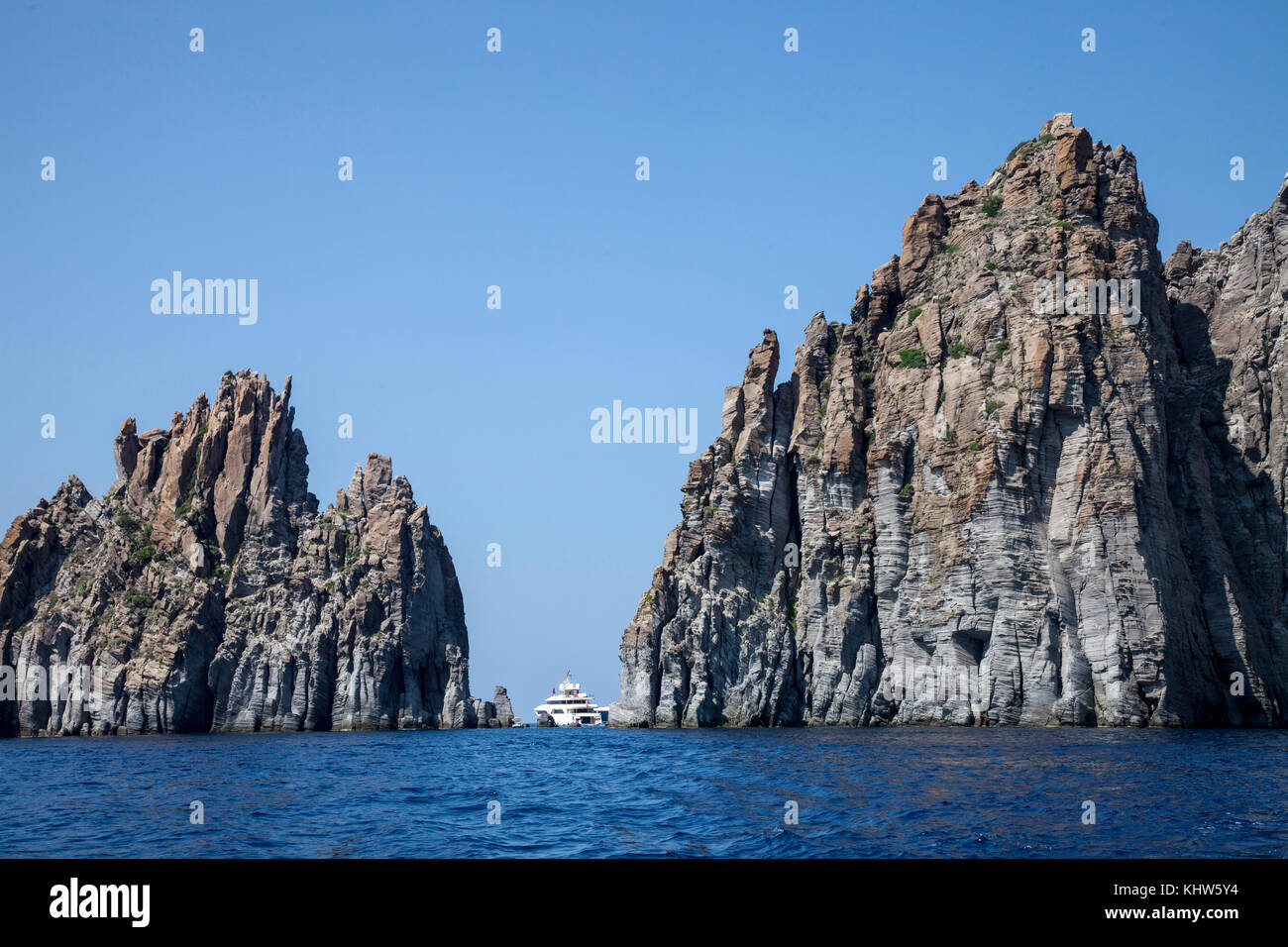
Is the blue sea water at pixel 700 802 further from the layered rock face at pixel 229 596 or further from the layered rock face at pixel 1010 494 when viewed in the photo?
the layered rock face at pixel 229 596

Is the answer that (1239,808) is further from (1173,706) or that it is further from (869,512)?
(869,512)

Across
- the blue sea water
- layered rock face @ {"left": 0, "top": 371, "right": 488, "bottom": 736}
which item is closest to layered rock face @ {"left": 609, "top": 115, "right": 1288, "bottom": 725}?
the blue sea water

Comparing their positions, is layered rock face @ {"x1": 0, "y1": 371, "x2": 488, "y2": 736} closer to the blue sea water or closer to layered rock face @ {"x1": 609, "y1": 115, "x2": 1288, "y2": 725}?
layered rock face @ {"x1": 609, "y1": 115, "x2": 1288, "y2": 725}

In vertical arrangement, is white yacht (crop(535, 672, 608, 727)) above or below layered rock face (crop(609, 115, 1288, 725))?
below

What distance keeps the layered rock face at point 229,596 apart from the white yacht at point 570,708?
118 ft

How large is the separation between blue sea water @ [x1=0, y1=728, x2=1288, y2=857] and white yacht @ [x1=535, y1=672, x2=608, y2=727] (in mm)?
→ 122008

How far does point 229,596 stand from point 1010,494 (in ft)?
320

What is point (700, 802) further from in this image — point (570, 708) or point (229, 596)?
point (570, 708)

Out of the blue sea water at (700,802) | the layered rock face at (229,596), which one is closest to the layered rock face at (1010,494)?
the blue sea water at (700,802)

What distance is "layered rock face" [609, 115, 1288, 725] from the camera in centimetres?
8975

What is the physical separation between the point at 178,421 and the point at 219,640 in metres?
34.7

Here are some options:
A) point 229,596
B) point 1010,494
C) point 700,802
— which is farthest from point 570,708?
point 700,802

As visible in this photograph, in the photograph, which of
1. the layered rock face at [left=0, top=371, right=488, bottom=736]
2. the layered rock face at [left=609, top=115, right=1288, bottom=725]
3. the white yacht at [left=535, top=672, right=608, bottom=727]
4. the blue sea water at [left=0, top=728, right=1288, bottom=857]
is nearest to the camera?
the blue sea water at [left=0, top=728, right=1288, bottom=857]

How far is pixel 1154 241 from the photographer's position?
108500 mm
